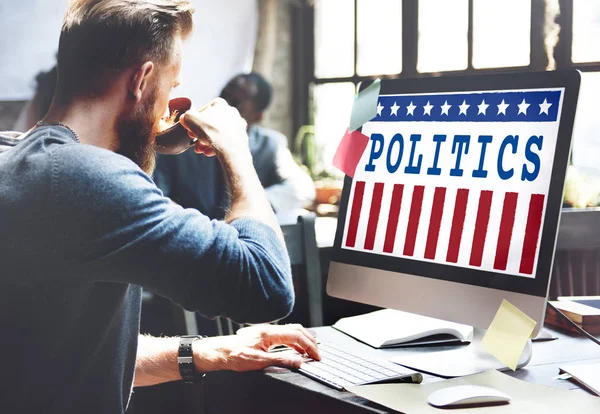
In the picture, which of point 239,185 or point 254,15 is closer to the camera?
point 239,185

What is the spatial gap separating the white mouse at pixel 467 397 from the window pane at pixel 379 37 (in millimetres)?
4607

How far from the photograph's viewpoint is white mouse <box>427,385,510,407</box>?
878 millimetres

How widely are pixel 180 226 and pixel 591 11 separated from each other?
13.3 ft

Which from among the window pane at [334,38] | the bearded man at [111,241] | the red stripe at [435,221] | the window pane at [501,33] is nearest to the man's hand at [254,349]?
the bearded man at [111,241]

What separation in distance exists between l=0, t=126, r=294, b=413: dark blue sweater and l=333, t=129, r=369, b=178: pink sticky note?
0.30 metres

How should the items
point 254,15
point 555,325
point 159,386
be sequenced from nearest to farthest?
point 555,325 → point 159,386 → point 254,15

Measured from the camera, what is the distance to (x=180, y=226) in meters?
0.93

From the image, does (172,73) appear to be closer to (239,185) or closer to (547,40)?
(239,185)

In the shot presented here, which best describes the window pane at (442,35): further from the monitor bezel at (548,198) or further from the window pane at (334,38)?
the monitor bezel at (548,198)

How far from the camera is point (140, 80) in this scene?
1.07 m

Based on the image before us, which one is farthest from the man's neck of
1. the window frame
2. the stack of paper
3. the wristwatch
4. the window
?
the window

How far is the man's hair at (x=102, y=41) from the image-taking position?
103 cm

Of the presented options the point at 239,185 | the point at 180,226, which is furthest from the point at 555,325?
the point at 180,226

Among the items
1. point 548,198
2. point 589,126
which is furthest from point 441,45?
point 548,198
